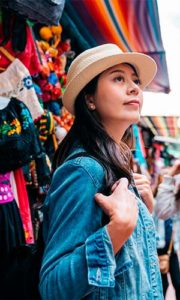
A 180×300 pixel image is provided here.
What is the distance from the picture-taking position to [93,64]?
1.26 meters

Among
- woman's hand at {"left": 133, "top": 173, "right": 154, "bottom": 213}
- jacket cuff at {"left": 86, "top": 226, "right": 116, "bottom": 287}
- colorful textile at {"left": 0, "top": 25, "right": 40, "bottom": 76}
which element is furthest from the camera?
colorful textile at {"left": 0, "top": 25, "right": 40, "bottom": 76}

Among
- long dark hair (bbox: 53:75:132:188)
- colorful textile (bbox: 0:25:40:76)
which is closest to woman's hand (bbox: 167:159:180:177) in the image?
colorful textile (bbox: 0:25:40:76)

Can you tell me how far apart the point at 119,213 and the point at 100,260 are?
129mm

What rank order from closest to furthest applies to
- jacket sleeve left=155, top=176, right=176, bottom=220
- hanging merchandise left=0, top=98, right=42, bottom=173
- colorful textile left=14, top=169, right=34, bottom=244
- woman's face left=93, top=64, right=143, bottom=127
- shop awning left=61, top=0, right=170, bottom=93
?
woman's face left=93, top=64, right=143, bottom=127
hanging merchandise left=0, top=98, right=42, bottom=173
colorful textile left=14, top=169, right=34, bottom=244
shop awning left=61, top=0, right=170, bottom=93
jacket sleeve left=155, top=176, right=176, bottom=220

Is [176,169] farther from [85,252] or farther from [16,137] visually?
[85,252]

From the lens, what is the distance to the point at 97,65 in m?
1.26

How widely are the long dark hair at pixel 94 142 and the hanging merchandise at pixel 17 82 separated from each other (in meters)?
0.96

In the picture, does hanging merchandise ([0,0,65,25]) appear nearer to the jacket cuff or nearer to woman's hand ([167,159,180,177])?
the jacket cuff

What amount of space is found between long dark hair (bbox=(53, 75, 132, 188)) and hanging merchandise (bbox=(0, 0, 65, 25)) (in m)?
0.86

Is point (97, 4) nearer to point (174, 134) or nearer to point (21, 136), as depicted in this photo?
point (21, 136)

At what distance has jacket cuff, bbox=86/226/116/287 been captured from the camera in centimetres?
95

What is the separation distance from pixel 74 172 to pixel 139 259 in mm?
321

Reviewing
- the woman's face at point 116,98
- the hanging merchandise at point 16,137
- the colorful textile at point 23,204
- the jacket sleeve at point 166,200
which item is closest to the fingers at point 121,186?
the woman's face at point 116,98

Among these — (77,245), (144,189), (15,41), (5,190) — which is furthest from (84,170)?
(15,41)
